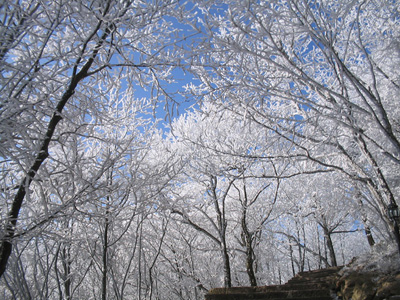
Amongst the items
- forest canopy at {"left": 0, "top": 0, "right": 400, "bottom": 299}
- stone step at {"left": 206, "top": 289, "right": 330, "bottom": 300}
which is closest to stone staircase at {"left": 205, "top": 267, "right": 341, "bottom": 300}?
stone step at {"left": 206, "top": 289, "right": 330, "bottom": 300}

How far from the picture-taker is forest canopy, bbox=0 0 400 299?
2055 millimetres

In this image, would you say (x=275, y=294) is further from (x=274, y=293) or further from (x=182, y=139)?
(x=182, y=139)

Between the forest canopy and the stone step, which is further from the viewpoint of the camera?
the stone step

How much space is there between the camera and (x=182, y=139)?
8.05 meters

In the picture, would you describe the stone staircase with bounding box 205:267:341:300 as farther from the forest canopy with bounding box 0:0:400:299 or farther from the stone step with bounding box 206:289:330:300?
the forest canopy with bounding box 0:0:400:299

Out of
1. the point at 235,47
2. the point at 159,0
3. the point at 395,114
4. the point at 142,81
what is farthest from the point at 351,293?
the point at 395,114

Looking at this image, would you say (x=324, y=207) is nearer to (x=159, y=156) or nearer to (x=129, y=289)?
(x=159, y=156)

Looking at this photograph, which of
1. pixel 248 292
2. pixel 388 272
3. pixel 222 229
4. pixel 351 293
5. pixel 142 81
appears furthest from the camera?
pixel 222 229

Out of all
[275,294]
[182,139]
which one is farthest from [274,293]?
[182,139]

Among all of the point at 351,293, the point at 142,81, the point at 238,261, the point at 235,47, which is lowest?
the point at 351,293

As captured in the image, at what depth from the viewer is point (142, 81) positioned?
2.56 metres

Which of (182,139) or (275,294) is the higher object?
(182,139)

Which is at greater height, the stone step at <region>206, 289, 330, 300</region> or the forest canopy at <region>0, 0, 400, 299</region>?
the forest canopy at <region>0, 0, 400, 299</region>

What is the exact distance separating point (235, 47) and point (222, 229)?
6.32 m
